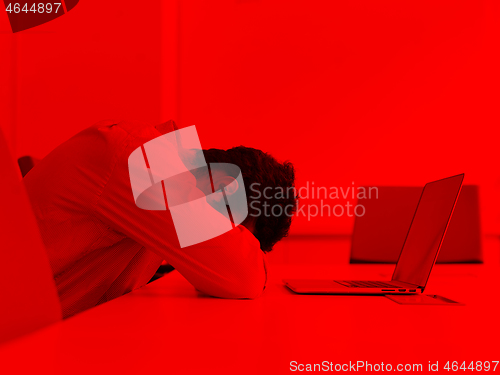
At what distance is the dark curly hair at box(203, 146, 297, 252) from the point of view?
906 mm

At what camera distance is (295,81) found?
2.73 metres

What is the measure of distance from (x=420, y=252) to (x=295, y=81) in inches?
80.8

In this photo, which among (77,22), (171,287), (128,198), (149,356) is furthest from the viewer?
(77,22)

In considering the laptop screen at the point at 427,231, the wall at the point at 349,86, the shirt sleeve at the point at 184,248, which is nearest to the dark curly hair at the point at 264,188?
the shirt sleeve at the point at 184,248

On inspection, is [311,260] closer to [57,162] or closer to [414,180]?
[414,180]

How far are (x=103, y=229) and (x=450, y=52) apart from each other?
107 inches

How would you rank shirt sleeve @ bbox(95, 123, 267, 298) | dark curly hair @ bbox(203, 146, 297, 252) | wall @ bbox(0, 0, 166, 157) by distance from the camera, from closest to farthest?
shirt sleeve @ bbox(95, 123, 267, 298) → dark curly hair @ bbox(203, 146, 297, 252) → wall @ bbox(0, 0, 166, 157)

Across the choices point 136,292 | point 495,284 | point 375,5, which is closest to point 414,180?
point 375,5

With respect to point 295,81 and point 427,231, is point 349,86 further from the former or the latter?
point 427,231

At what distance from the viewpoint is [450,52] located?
2680 millimetres

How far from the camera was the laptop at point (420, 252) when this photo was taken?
0.76 metres

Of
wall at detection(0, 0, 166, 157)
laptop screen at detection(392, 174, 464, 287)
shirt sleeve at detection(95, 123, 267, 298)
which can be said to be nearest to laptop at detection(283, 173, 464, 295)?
laptop screen at detection(392, 174, 464, 287)

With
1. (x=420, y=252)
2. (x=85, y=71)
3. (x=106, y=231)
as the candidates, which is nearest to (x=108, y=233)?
(x=106, y=231)

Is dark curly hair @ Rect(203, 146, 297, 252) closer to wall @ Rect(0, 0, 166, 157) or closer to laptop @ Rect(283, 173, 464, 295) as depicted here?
laptop @ Rect(283, 173, 464, 295)
